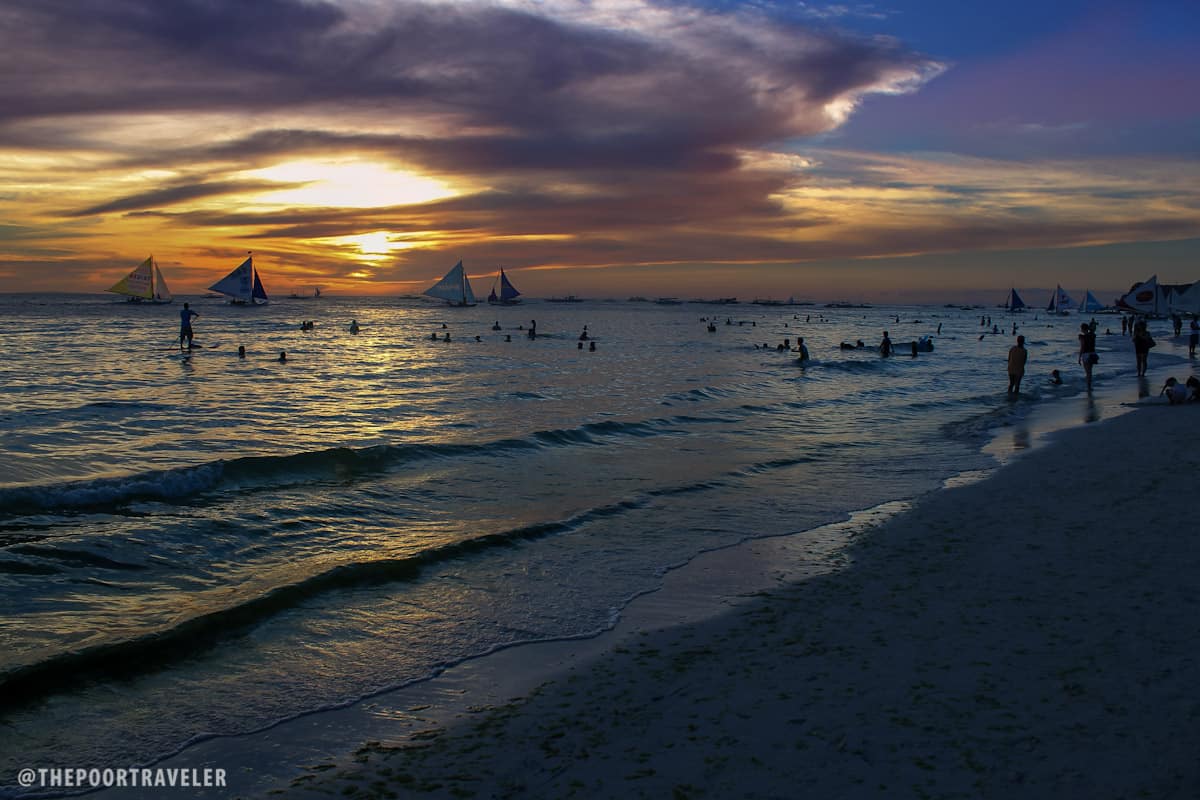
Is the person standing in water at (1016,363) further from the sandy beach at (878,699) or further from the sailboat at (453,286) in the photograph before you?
the sailboat at (453,286)

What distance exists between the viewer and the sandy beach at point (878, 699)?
13.8ft

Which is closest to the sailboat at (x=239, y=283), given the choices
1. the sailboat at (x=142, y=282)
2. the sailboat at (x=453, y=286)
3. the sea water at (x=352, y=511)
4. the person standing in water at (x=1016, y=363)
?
the sailboat at (x=142, y=282)

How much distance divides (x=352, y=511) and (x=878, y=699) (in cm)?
882

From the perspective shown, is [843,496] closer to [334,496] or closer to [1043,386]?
[334,496]

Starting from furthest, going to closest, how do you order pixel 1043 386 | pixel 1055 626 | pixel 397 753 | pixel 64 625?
pixel 1043 386 < pixel 64 625 < pixel 1055 626 < pixel 397 753

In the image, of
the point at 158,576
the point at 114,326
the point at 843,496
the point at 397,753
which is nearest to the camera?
the point at 397,753

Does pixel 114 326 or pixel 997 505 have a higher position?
pixel 114 326

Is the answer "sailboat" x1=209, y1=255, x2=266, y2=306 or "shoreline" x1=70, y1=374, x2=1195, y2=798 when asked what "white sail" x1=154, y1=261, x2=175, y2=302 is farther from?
"shoreline" x1=70, y1=374, x2=1195, y2=798

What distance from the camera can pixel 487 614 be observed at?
296 inches

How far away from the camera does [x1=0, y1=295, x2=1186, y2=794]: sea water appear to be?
20.4ft

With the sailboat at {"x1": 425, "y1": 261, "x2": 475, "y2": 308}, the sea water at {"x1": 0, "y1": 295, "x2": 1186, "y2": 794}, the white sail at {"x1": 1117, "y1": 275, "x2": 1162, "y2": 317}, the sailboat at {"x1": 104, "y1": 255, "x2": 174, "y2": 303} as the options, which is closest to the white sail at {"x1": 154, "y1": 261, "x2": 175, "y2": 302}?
the sailboat at {"x1": 104, "y1": 255, "x2": 174, "y2": 303}

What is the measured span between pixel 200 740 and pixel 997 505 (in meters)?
10.5

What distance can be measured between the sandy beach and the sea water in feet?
4.18

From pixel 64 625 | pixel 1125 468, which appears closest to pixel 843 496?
pixel 1125 468
